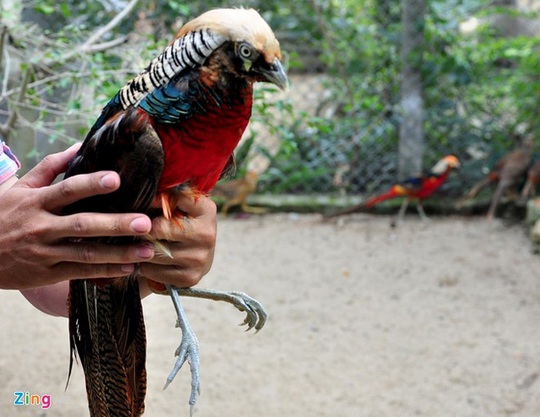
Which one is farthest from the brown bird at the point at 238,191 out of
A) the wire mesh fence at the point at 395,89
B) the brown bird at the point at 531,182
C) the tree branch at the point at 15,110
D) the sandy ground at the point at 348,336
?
the tree branch at the point at 15,110

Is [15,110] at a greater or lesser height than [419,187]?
greater

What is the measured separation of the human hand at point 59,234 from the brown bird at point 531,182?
4.35 meters

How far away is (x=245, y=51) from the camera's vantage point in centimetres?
110

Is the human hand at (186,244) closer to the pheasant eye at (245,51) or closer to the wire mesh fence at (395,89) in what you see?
the pheasant eye at (245,51)

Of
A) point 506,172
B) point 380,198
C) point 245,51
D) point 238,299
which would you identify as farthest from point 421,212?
point 245,51

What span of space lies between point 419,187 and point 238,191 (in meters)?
1.35

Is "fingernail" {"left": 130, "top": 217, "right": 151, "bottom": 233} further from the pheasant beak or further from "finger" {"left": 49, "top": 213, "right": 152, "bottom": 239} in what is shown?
the pheasant beak

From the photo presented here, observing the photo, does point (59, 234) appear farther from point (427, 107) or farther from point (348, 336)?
point (427, 107)

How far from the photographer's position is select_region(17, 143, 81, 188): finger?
3.93 feet

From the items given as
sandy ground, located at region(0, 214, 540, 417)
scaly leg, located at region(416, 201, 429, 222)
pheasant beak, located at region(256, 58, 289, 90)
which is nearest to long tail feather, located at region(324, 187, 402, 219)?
scaly leg, located at region(416, 201, 429, 222)

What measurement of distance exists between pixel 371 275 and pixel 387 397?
142cm

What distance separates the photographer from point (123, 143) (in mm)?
1189

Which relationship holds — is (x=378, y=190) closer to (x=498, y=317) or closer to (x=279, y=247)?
(x=279, y=247)

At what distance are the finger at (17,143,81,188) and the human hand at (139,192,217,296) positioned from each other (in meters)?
0.21
